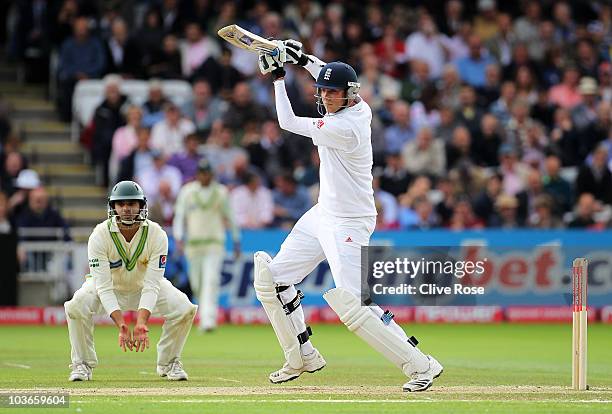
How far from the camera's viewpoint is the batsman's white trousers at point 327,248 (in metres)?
10.3

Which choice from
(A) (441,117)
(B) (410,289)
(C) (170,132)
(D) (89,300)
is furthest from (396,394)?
(A) (441,117)

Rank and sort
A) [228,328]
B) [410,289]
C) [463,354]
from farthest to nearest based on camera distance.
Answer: [228,328] → [463,354] → [410,289]

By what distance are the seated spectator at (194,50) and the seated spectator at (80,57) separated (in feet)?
4.84

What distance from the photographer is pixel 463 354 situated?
14.8 m

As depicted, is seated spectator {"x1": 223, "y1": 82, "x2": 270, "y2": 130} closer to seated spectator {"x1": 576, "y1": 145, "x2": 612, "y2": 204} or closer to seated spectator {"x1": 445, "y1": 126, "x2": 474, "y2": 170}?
seated spectator {"x1": 445, "y1": 126, "x2": 474, "y2": 170}

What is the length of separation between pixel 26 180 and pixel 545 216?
25.6 ft

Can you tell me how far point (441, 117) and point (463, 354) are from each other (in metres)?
8.56

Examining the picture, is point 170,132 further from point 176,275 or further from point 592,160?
point 592,160

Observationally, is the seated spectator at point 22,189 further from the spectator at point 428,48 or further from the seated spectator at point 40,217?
the spectator at point 428,48

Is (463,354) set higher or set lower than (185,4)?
lower

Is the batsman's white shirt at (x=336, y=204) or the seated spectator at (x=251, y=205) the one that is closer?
the batsman's white shirt at (x=336, y=204)

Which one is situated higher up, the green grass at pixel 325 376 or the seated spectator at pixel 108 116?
the seated spectator at pixel 108 116

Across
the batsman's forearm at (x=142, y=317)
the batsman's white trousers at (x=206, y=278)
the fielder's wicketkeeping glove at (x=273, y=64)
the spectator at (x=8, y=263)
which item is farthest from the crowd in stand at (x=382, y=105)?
the fielder's wicketkeeping glove at (x=273, y=64)

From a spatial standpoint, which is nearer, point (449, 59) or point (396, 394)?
point (396, 394)
